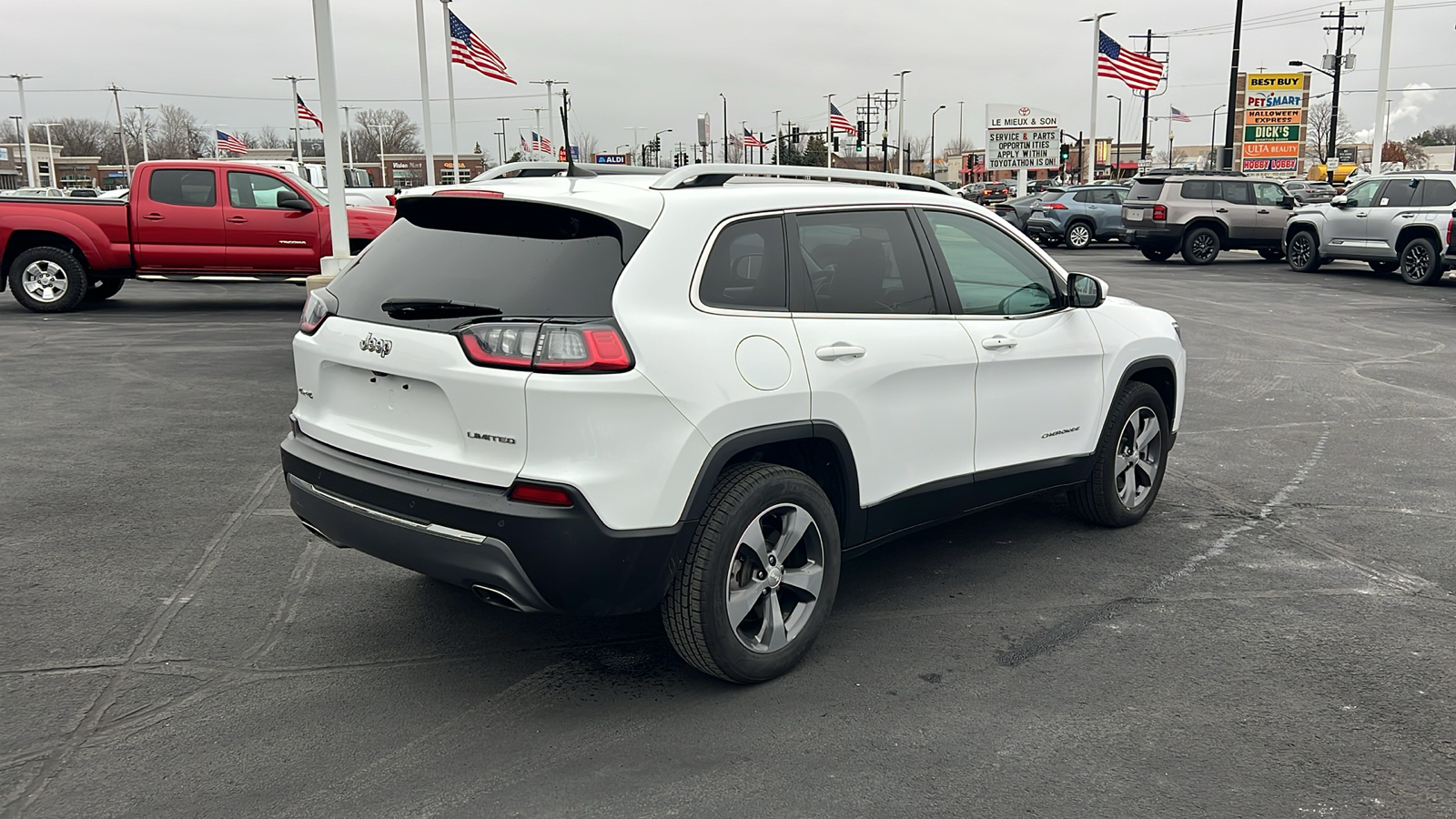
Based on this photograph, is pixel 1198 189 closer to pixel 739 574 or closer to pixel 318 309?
pixel 739 574

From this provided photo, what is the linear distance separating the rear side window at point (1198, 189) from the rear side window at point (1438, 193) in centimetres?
520

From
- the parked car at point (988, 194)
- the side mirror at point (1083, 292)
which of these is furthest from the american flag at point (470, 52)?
the parked car at point (988, 194)

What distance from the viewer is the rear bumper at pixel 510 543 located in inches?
133

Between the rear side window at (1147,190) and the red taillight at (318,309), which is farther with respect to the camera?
the rear side window at (1147,190)

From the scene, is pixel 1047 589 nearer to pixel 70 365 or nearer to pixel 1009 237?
pixel 1009 237

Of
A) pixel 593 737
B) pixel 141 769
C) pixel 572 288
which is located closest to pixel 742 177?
pixel 572 288

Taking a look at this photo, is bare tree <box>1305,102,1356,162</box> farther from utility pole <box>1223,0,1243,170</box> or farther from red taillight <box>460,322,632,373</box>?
red taillight <box>460,322,632,373</box>

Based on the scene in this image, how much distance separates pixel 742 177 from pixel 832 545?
1460 mm

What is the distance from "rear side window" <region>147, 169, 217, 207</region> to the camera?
1494cm

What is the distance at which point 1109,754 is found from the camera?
3.45 metres

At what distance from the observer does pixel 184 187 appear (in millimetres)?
15062

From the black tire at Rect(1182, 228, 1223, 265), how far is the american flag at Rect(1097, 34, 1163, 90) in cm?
1273

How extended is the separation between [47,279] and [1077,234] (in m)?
24.6

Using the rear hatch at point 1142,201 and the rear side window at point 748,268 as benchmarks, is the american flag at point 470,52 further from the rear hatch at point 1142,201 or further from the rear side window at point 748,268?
the rear side window at point 748,268
